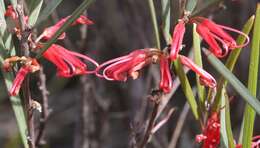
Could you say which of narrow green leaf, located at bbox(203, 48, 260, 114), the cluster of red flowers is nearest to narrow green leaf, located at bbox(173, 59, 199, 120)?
the cluster of red flowers

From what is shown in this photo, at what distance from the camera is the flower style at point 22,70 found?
40.9 inches

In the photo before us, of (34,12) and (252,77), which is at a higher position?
(34,12)

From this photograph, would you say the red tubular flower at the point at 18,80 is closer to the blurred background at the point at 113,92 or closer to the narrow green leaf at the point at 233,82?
the narrow green leaf at the point at 233,82

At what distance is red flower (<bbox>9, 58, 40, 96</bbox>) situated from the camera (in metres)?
1.04

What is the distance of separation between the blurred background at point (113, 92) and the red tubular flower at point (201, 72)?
0.80m

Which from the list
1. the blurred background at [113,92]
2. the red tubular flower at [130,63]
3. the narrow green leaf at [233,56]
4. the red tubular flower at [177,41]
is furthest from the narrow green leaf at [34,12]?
the blurred background at [113,92]

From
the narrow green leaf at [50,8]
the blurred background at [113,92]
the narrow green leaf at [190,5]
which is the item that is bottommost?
the blurred background at [113,92]

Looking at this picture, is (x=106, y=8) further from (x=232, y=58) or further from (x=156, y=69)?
(x=232, y=58)

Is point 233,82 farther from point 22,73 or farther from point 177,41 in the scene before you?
point 22,73

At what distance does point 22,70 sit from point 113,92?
6.37 ft

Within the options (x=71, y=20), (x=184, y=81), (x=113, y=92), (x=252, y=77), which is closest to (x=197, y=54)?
(x=184, y=81)

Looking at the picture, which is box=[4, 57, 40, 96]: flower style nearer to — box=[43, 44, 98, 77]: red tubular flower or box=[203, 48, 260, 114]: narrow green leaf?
box=[43, 44, 98, 77]: red tubular flower

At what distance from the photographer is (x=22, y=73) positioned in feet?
3.44

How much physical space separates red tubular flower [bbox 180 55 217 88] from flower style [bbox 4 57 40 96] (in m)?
0.26
